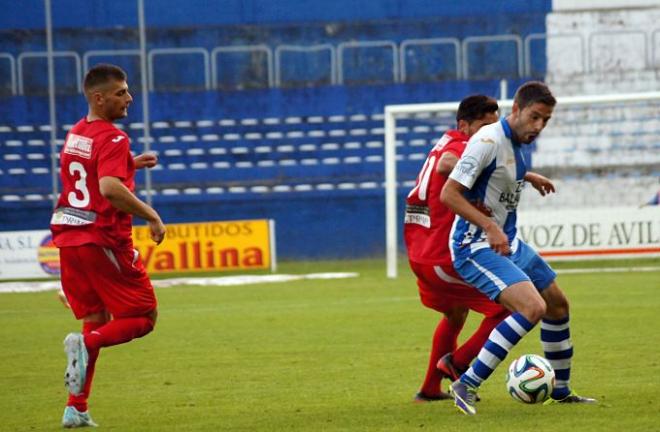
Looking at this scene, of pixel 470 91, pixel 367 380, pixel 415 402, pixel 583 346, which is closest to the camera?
pixel 415 402

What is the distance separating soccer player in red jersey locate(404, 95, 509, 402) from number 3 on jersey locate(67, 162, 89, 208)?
6.73 ft

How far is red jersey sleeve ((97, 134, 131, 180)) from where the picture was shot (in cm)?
692

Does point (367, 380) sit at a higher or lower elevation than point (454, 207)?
lower

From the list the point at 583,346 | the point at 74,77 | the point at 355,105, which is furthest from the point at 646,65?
the point at 583,346

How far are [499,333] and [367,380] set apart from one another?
2139mm

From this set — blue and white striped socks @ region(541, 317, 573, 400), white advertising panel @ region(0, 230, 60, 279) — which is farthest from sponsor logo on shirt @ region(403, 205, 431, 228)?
white advertising panel @ region(0, 230, 60, 279)

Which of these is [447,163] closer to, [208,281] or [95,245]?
[95,245]

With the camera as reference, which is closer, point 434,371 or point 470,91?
point 434,371

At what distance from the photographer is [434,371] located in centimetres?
795

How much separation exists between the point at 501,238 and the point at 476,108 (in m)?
1.30

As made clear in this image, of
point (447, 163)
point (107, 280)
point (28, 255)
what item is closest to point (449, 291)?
point (447, 163)

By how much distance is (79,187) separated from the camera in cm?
714

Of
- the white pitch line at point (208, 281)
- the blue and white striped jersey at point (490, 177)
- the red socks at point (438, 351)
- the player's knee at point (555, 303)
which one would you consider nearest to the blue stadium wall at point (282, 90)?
the white pitch line at point (208, 281)

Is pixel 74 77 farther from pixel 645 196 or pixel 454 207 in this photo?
pixel 454 207
